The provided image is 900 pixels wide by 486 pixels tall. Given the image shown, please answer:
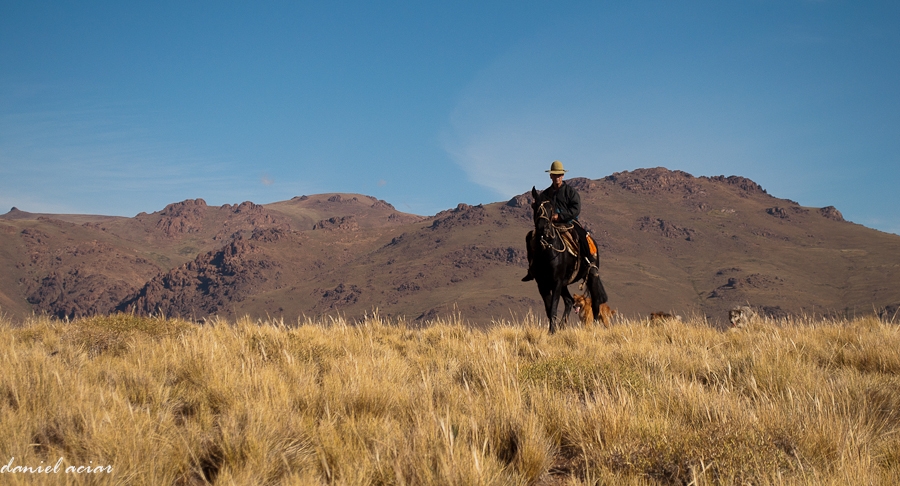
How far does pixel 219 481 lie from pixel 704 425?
336cm

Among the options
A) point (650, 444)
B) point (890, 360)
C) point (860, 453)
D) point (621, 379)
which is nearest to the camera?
point (860, 453)

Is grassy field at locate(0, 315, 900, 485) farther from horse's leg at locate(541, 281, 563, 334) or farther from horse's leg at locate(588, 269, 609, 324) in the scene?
horse's leg at locate(588, 269, 609, 324)

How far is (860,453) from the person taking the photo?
3.82 meters

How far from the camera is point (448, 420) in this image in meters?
4.04

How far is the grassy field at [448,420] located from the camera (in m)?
3.77

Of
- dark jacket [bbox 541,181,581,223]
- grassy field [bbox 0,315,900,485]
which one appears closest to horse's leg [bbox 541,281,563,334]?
dark jacket [bbox 541,181,581,223]

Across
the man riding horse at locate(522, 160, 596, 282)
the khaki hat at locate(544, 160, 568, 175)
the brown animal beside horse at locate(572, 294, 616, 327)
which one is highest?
the khaki hat at locate(544, 160, 568, 175)

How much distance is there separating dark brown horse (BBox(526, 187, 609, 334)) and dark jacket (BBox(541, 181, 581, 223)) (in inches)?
14.9

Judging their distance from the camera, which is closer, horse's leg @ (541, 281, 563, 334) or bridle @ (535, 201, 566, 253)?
horse's leg @ (541, 281, 563, 334)

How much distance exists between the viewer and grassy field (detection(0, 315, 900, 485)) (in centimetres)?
377

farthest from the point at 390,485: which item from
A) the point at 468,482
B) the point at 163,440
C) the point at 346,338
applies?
the point at 346,338

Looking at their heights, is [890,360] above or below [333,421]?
above

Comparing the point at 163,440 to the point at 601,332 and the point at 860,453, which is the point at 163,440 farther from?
the point at 601,332

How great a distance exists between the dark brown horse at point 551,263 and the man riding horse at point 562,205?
11 cm
